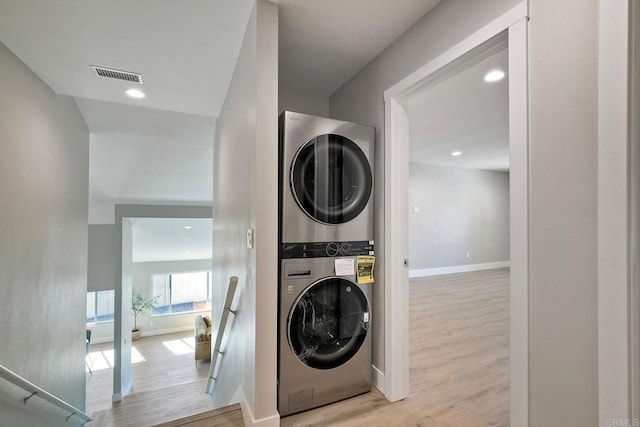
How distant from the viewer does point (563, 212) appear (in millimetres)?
1029

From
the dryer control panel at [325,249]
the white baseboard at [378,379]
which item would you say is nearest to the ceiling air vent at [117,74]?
the dryer control panel at [325,249]

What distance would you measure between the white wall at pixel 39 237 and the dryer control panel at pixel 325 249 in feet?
5.94

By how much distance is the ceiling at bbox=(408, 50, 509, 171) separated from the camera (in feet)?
8.52

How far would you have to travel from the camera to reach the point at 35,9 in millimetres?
1476

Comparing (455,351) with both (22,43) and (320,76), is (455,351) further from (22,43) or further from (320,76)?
(22,43)

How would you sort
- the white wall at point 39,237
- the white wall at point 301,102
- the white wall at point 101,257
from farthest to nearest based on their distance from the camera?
the white wall at point 101,257, the white wall at point 301,102, the white wall at point 39,237

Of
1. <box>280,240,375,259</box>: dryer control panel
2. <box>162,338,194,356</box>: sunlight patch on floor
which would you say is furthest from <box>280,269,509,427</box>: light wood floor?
<box>162,338,194,356</box>: sunlight patch on floor

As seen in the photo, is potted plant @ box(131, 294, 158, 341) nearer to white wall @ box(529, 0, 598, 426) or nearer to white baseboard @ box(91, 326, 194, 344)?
white baseboard @ box(91, 326, 194, 344)

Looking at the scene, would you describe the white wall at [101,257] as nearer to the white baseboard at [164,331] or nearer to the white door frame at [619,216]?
the white baseboard at [164,331]

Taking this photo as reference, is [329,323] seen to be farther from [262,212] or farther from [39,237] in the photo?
[39,237]

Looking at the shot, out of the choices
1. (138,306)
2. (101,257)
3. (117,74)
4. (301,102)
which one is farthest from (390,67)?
(138,306)

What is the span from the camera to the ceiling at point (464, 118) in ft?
8.52

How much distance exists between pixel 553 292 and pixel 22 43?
3140 millimetres

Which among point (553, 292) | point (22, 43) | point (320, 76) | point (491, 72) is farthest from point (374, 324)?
point (22, 43)
